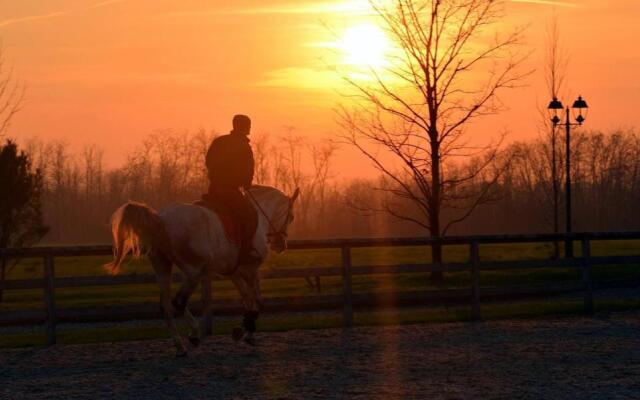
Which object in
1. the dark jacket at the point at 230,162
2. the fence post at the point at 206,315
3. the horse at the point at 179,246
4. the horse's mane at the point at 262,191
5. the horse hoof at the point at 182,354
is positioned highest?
the dark jacket at the point at 230,162

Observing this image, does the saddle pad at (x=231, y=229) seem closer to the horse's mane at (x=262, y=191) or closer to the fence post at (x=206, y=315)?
the horse's mane at (x=262, y=191)

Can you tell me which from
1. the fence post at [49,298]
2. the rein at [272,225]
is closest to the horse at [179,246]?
the rein at [272,225]

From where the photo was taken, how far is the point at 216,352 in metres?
11.1

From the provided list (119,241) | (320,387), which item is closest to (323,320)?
(119,241)

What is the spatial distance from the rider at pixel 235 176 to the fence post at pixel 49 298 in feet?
9.01

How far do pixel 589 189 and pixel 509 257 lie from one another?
78529 millimetres

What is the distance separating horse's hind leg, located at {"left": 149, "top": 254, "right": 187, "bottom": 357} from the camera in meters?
10.7

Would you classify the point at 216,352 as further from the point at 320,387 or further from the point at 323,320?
the point at 323,320

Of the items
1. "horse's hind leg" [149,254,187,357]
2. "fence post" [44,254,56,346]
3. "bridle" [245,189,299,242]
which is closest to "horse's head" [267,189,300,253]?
"bridle" [245,189,299,242]

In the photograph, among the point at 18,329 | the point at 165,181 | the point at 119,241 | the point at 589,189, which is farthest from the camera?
the point at 589,189

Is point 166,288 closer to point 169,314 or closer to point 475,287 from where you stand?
point 169,314

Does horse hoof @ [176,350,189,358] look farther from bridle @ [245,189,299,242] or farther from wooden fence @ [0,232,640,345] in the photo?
bridle @ [245,189,299,242]

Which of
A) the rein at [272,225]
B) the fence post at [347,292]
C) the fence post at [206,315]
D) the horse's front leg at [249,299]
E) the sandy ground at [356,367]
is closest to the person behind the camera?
the sandy ground at [356,367]

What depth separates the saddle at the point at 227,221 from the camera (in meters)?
11.0
